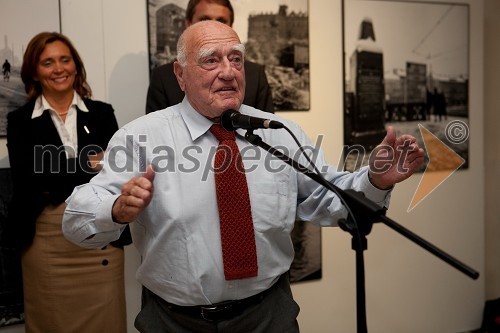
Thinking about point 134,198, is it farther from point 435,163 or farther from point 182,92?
point 435,163

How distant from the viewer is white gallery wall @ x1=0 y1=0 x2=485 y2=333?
2650mm

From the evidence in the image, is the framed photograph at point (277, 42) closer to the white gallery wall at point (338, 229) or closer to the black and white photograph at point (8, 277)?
the white gallery wall at point (338, 229)

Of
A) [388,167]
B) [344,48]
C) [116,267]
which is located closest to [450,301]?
[344,48]

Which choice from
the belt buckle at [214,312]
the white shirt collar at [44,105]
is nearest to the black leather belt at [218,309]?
the belt buckle at [214,312]

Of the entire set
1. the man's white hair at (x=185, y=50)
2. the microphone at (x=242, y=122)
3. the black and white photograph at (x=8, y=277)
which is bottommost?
the black and white photograph at (x=8, y=277)

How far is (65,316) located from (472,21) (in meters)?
3.05

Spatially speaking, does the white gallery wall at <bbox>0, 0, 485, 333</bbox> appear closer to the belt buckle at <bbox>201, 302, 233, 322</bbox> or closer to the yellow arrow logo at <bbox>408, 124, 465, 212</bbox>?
the yellow arrow logo at <bbox>408, 124, 465, 212</bbox>

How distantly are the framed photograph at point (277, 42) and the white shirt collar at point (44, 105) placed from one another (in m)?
0.50

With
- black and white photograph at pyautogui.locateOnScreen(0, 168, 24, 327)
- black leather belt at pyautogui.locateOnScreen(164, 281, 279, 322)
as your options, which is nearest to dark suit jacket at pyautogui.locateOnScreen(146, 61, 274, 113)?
black and white photograph at pyautogui.locateOnScreen(0, 168, 24, 327)

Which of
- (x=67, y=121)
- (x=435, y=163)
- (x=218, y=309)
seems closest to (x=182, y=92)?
(x=67, y=121)

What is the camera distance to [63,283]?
236cm

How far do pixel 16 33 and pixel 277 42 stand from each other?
136 cm

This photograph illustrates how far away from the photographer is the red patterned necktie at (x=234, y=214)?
1497 mm

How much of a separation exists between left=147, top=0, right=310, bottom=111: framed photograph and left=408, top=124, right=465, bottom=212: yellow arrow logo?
3.12ft
